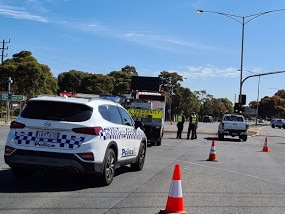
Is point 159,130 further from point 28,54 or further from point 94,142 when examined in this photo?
point 28,54

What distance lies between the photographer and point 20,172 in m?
9.77

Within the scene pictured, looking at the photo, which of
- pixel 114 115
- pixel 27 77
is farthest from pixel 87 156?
pixel 27 77

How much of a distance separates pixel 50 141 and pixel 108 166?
4.55 feet

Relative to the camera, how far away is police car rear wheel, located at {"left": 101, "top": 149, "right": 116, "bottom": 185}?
30.7 ft

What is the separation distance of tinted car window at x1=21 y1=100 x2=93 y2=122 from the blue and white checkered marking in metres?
0.37

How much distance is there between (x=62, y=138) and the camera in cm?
889

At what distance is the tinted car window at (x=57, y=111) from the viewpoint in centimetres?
911

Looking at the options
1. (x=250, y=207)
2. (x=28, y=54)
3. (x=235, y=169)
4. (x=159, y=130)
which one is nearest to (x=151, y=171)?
(x=235, y=169)

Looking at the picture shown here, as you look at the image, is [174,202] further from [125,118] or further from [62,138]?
[125,118]

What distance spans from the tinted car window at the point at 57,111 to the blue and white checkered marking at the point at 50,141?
37cm

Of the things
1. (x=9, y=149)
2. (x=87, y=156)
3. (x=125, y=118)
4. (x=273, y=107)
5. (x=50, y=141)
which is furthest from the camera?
(x=273, y=107)

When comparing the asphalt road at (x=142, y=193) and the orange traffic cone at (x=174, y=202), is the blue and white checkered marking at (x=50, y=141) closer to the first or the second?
the asphalt road at (x=142, y=193)

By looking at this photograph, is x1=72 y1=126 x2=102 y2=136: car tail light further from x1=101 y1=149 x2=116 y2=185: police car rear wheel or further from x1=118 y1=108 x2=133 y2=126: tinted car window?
x1=118 y1=108 x2=133 y2=126: tinted car window

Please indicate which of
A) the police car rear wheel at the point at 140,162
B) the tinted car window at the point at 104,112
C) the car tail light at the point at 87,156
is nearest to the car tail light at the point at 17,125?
the car tail light at the point at 87,156
